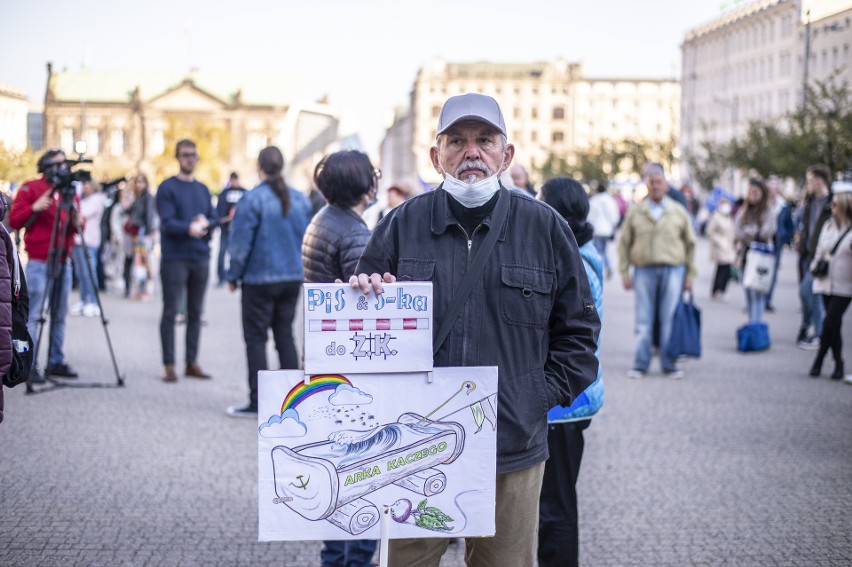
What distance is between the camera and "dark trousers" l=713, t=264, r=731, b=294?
67.2 feet

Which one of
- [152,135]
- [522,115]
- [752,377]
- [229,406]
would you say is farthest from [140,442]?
[522,115]

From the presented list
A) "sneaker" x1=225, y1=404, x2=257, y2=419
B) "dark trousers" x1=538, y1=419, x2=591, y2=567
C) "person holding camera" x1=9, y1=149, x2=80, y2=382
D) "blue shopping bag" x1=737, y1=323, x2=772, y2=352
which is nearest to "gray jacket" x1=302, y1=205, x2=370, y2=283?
"dark trousers" x1=538, y1=419, x2=591, y2=567

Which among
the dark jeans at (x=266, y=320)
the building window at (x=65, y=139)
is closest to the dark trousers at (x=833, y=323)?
the dark jeans at (x=266, y=320)

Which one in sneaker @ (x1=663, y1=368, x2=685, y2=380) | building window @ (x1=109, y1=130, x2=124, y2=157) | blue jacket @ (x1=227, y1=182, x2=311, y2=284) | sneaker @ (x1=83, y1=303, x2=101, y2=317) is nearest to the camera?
blue jacket @ (x1=227, y1=182, x2=311, y2=284)

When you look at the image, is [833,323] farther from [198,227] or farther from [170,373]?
[170,373]

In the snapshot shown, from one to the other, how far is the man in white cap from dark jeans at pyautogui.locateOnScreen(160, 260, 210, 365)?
720 centimetres

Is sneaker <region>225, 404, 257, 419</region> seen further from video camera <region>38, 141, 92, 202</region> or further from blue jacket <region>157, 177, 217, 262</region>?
video camera <region>38, 141, 92, 202</region>

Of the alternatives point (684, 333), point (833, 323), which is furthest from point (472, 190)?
point (833, 323)

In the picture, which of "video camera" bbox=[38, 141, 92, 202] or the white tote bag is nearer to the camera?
"video camera" bbox=[38, 141, 92, 202]

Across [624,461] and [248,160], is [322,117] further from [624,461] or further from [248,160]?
[248,160]

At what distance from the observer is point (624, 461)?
7887 millimetres

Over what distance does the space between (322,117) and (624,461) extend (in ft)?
41.7

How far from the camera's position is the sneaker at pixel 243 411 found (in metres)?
9.20

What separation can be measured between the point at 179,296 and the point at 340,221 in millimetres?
5115
